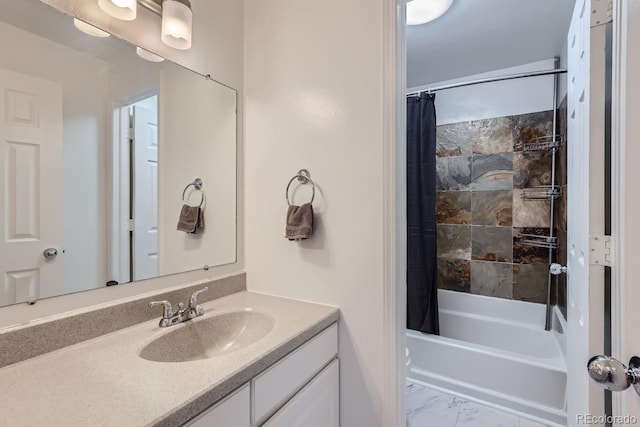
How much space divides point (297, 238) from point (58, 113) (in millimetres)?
900

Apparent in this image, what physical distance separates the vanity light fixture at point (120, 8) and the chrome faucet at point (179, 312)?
994 millimetres

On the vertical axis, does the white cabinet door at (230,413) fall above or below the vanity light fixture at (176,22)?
below

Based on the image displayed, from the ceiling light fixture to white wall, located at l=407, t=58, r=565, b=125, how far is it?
116 cm

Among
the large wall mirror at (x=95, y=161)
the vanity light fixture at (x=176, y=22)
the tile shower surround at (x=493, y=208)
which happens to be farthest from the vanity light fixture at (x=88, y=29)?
the tile shower surround at (x=493, y=208)

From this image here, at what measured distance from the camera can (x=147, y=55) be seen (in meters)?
1.12

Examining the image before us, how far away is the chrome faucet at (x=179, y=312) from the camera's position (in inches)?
41.1

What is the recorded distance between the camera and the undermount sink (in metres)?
1.00

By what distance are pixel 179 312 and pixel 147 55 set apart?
985 mm

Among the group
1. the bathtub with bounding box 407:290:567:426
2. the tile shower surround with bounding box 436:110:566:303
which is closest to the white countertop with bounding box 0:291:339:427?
the bathtub with bounding box 407:290:567:426

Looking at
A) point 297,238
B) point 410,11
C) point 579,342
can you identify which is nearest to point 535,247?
point 579,342

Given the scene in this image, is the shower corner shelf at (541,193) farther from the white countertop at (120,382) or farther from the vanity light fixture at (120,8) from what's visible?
the vanity light fixture at (120,8)

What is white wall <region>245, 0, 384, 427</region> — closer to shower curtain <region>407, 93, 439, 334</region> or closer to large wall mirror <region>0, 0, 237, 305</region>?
large wall mirror <region>0, 0, 237, 305</region>

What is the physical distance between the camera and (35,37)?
86 cm

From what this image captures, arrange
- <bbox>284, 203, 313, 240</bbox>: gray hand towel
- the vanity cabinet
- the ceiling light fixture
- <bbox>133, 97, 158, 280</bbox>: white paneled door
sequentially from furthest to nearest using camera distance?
the ceiling light fixture
<bbox>284, 203, 313, 240</bbox>: gray hand towel
<bbox>133, 97, 158, 280</bbox>: white paneled door
the vanity cabinet
